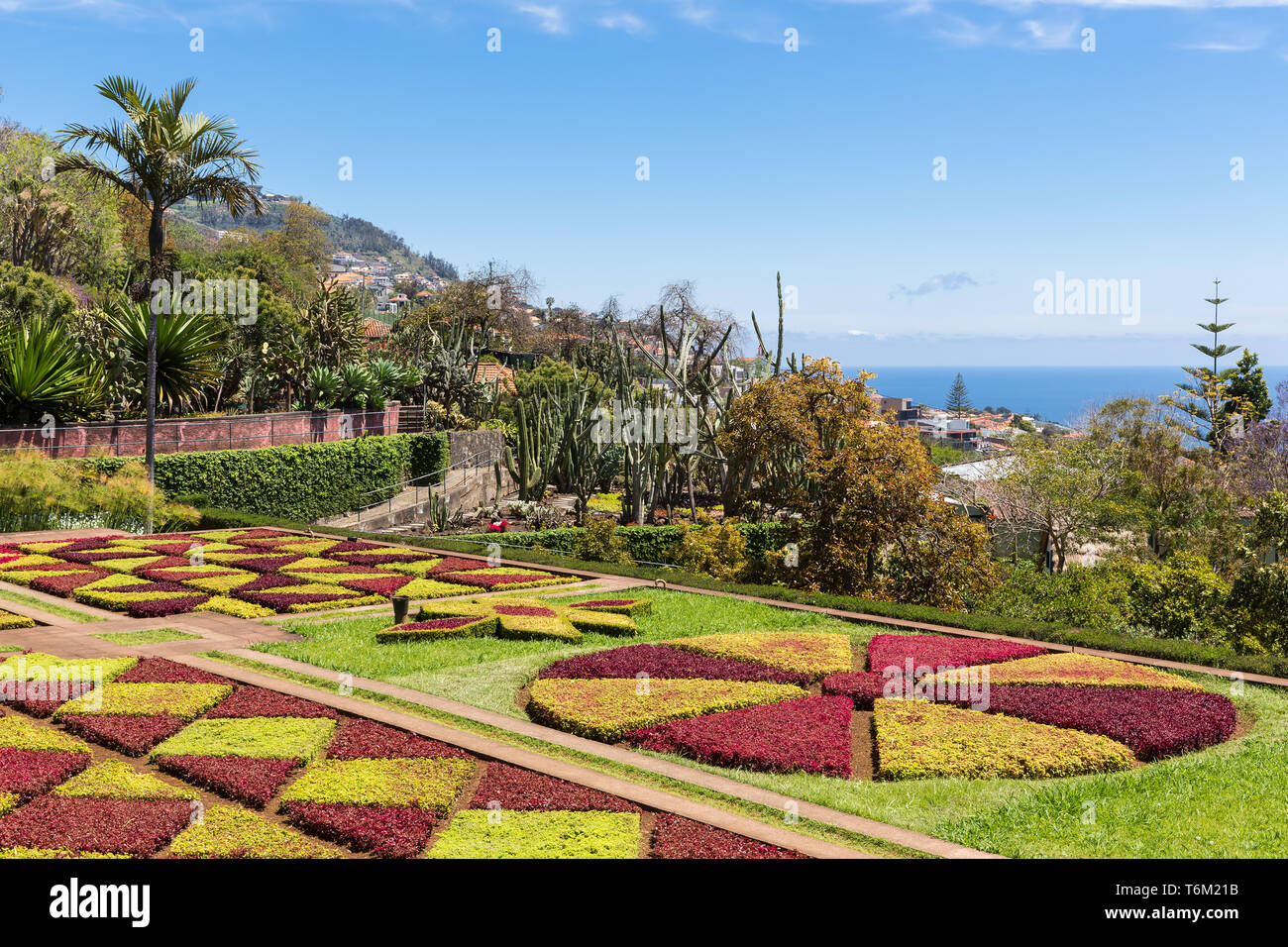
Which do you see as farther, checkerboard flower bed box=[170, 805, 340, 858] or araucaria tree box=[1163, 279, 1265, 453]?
araucaria tree box=[1163, 279, 1265, 453]

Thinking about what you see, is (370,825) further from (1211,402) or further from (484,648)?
(1211,402)

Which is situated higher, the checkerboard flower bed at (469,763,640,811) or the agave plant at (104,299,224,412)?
the agave plant at (104,299,224,412)

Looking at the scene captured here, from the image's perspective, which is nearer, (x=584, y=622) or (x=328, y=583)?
(x=584, y=622)

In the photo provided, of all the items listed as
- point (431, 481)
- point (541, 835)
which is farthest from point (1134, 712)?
point (431, 481)

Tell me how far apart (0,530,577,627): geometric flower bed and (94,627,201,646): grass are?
1070 millimetres

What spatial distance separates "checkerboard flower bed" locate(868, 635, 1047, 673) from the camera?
10773 millimetres

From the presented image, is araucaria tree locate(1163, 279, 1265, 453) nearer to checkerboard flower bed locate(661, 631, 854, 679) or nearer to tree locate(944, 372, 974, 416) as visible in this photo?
checkerboard flower bed locate(661, 631, 854, 679)

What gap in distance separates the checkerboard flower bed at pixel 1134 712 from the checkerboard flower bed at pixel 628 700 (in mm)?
2135

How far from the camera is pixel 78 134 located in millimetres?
23453

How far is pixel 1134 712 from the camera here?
9.02 meters

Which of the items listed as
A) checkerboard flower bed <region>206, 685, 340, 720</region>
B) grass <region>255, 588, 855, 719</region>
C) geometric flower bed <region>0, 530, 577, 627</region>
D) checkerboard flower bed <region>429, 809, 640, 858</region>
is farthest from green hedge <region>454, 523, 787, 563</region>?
checkerboard flower bed <region>429, 809, 640, 858</region>
